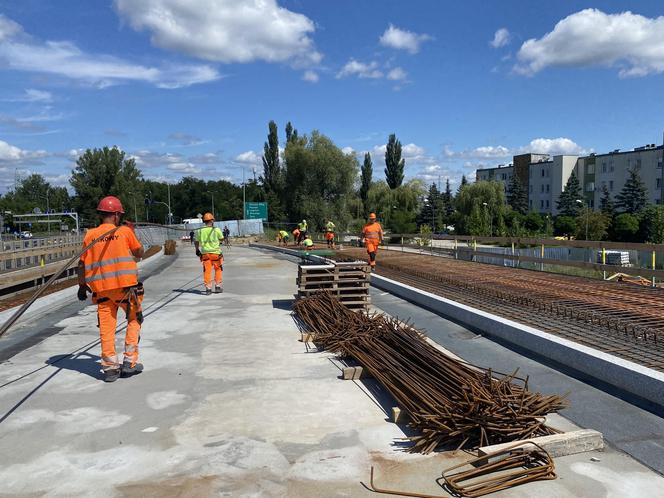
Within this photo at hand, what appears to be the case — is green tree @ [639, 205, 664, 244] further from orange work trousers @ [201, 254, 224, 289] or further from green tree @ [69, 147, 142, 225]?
green tree @ [69, 147, 142, 225]

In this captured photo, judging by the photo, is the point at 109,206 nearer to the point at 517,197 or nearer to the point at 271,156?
the point at 271,156

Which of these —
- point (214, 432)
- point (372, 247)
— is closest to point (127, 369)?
point (214, 432)

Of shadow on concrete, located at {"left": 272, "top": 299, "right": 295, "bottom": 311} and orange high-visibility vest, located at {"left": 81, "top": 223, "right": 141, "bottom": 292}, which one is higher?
orange high-visibility vest, located at {"left": 81, "top": 223, "right": 141, "bottom": 292}

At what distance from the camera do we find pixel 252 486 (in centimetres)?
349

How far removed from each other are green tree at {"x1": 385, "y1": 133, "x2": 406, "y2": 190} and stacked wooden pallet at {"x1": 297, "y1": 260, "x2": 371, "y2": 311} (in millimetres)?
72886

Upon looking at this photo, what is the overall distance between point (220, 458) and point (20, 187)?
13898 cm

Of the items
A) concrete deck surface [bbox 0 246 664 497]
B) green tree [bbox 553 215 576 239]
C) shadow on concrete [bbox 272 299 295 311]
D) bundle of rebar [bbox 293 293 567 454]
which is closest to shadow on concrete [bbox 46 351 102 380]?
concrete deck surface [bbox 0 246 664 497]

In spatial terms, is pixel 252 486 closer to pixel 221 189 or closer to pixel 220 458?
pixel 220 458

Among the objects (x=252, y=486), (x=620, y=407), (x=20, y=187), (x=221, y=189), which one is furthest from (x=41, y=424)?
(x=20, y=187)

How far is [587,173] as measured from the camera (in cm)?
8612

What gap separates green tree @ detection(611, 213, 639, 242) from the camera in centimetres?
5762

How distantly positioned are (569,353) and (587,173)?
89.3 meters

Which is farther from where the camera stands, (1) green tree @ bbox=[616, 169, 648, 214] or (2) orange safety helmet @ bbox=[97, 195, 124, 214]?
(1) green tree @ bbox=[616, 169, 648, 214]

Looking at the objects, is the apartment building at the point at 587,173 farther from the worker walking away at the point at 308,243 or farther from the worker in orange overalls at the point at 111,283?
the worker in orange overalls at the point at 111,283
